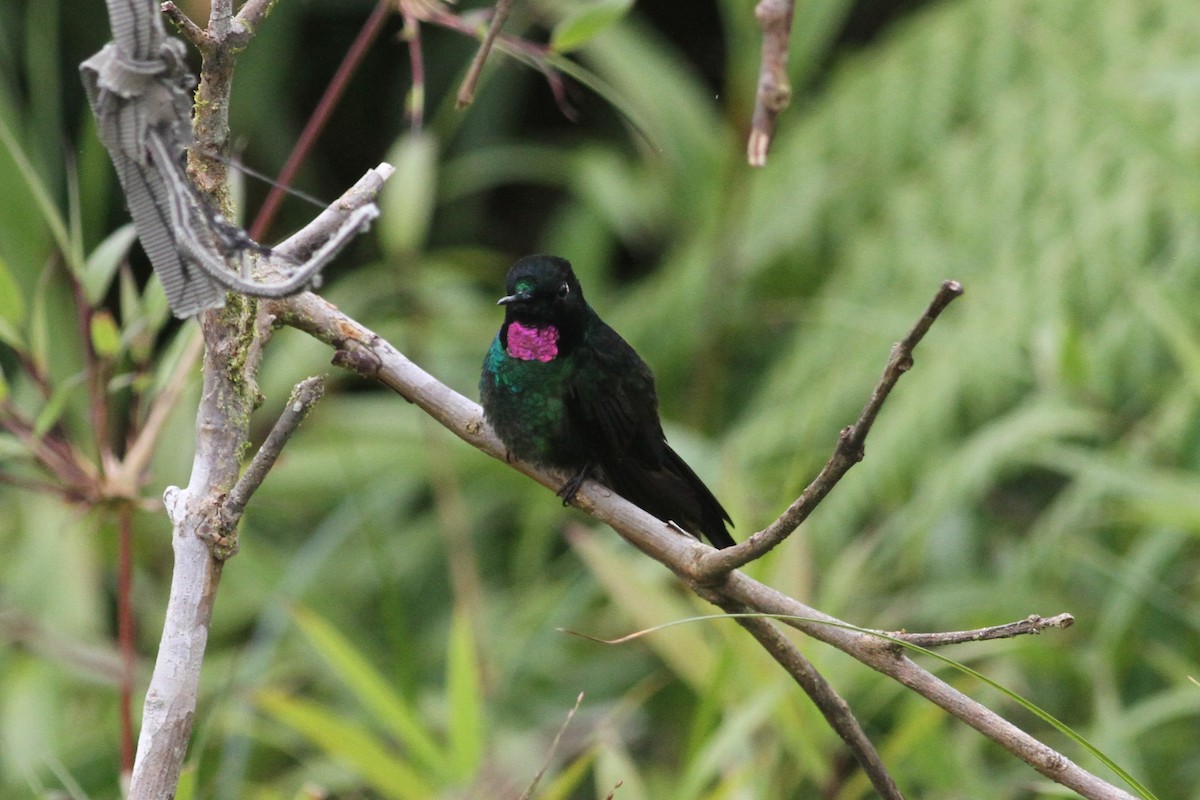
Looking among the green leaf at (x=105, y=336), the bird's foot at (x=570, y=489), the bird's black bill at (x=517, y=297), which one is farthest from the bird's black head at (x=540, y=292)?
the green leaf at (x=105, y=336)

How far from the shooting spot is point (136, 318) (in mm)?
1697

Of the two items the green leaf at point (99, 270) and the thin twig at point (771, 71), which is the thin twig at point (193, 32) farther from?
the green leaf at point (99, 270)

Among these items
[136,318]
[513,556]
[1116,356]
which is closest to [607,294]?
[513,556]

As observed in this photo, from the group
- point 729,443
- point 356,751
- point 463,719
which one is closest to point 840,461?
point 463,719

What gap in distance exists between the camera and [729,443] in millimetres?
3477

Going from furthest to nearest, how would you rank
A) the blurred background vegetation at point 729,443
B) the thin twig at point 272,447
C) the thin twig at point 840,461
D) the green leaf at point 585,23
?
the blurred background vegetation at point 729,443
the green leaf at point 585,23
the thin twig at point 272,447
the thin twig at point 840,461

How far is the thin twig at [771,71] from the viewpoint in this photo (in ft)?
2.75

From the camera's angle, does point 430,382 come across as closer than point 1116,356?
Yes

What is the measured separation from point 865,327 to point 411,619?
1.69m

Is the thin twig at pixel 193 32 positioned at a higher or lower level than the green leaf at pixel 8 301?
higher

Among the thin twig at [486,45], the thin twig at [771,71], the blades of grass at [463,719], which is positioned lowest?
the blades of grass at [463,719]

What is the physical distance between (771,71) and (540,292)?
1.14 m

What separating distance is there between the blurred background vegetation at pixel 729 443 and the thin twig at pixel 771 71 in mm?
1024

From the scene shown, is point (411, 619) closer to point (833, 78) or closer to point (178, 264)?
point (833, 78)
